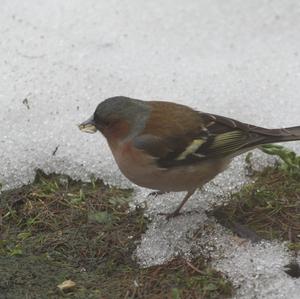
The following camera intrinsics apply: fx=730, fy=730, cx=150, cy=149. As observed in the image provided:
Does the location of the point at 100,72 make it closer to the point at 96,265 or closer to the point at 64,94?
the point at 64,94

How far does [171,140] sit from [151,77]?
4.55ft

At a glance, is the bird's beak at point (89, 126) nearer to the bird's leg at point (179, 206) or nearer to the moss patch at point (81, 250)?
the moss patch at point (81, 250)

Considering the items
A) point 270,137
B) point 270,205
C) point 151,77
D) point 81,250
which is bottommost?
point 81,250

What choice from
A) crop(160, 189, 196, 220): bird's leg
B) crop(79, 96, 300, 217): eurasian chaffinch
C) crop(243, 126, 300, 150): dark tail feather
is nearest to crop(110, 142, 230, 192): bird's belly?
crop(79, 96, 300, 217): eurasian chaffinch

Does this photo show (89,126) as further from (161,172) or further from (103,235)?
(103,235)

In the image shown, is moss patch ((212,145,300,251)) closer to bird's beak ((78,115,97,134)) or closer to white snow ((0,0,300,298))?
white snow ((0,0,300,298))

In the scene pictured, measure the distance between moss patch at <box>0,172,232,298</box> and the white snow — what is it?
99mm

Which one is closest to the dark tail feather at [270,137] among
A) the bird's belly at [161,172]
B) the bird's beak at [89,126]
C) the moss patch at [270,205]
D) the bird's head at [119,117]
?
the bird's belly at [161,172]

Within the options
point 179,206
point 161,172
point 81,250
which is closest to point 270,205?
point 179,206

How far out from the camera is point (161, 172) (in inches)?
163

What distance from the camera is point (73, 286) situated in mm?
3764

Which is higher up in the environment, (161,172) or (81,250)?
(161,172)

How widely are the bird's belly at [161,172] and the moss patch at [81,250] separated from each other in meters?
0.27

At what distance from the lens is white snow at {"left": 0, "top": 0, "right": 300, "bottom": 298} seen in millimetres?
4215
